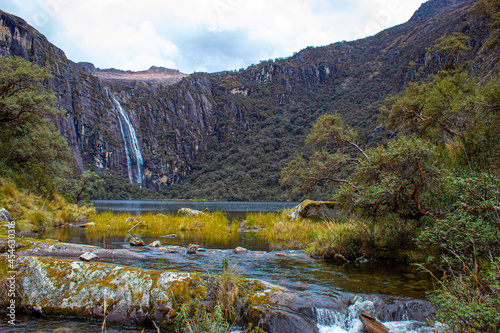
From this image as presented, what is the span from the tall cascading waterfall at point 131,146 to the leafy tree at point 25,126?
123780mm

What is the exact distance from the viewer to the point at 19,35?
108m

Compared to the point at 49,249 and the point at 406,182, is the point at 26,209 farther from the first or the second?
the point at 406,182

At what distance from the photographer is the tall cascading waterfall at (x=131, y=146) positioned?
13825 cm

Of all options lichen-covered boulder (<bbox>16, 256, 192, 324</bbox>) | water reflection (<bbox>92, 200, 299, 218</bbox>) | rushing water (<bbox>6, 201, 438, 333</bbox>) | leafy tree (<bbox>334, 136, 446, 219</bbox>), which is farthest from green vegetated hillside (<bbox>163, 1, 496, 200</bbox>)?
lichen-covered boulder (<bbox>16, 256, 192, 324</bbox>)

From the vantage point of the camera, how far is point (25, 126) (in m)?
17.8

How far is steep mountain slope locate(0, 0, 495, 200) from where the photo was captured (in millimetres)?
111312

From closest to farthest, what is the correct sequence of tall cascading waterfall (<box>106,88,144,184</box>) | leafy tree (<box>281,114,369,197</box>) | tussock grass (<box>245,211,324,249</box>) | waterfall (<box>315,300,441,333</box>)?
waterfall (<box>315,300,441,333</box>)
tussock grass (<box>245,211,324,249</box>)
leafy tree (<box>281,114,369,197</box>)
tall cascading waterfall (<box>106,88,144,184</box>)

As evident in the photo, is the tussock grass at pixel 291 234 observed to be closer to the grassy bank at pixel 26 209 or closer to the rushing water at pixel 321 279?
the rushing water at pixel 321 279

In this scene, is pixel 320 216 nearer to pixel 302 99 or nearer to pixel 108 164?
pixel 108 164

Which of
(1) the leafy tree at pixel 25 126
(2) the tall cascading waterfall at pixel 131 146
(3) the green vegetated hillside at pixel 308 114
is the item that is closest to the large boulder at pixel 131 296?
(1) the leafy tree at pixel 25 126

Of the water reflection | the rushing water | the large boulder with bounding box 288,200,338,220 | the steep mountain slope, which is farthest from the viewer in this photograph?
the steep mountain slope

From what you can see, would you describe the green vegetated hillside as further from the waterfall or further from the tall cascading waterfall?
the waterfall

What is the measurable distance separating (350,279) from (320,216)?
14375mm

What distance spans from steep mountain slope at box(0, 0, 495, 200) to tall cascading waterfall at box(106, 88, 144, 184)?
1119 mm
